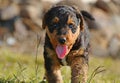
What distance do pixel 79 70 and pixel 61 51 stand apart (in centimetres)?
63

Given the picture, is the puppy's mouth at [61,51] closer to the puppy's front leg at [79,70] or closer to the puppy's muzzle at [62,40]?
the puppy's muzzle at [62,40]

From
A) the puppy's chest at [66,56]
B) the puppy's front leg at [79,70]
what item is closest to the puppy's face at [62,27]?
the puppy's chest at [66,56]

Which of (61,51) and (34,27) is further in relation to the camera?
(34,27)

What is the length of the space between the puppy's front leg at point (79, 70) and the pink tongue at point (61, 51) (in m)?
0.53

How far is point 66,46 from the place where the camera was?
20.5 feet

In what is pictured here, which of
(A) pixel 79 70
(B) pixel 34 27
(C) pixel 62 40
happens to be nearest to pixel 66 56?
(A) pixel 79 70

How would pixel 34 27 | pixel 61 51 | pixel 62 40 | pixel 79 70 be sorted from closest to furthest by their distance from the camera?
pixel 62 40, pixel 61 51, pixel 79 70, pixel 34 27

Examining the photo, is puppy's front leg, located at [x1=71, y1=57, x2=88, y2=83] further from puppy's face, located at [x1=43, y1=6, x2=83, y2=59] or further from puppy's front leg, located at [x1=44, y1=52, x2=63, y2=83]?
puppy's face, located at [x1=43, y1=6, x2=83, y2=59]

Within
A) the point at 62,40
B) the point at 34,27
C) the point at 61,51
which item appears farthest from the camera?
the point at 34,27

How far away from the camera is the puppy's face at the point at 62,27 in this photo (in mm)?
6207

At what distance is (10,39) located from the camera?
19.6 meters

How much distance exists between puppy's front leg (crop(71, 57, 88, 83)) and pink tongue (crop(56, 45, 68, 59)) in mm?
532

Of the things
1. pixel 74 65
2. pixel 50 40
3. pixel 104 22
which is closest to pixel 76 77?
pixel 74 65

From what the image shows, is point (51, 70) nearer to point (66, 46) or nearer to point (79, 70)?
point (79, 70)
